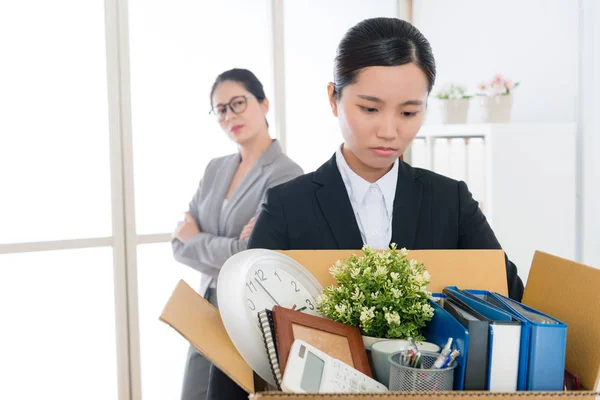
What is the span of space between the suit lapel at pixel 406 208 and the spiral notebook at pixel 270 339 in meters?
0.41

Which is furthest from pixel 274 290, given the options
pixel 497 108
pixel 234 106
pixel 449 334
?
pixel 497 108

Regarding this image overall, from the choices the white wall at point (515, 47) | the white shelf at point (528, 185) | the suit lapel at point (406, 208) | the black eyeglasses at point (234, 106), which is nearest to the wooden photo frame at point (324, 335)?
the suit lapel at point (406, 208)

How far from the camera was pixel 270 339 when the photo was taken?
0.75 meters

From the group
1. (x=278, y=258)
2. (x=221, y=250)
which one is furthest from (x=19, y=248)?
(x=278, y=258)

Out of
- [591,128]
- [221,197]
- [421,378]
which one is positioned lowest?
[421,378]

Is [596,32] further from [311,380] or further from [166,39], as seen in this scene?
[311,380]

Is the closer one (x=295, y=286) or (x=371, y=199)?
(x=295, y=286)

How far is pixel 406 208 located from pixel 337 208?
132 millimetres

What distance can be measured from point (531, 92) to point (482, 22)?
55 centimetres

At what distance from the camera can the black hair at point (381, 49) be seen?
101 centimetres

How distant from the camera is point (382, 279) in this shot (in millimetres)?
846

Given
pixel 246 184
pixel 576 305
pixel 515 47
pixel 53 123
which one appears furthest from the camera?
pixel 515 47

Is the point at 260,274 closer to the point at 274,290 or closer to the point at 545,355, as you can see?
the point at 274,290

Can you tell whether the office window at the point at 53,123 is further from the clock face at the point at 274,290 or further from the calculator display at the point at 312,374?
the calculator display at the point at 312,374
